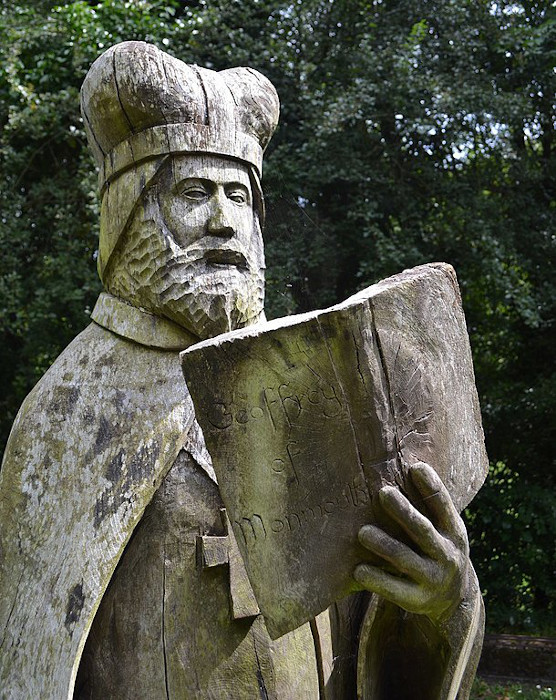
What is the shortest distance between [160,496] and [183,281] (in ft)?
1.89

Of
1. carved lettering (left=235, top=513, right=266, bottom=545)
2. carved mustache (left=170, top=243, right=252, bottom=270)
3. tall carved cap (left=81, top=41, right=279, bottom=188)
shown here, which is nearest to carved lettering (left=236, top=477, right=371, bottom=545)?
carved lettering (left=235, top=513, right=266, bottom=545)

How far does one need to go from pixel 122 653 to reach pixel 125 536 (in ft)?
0.99

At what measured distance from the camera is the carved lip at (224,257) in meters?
2.55

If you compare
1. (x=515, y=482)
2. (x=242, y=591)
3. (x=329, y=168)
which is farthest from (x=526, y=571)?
(x=242, y=591)

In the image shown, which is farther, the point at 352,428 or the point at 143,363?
the point at 143,363

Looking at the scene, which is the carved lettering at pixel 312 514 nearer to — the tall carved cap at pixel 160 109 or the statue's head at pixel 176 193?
the statue's head at pixel 176 193

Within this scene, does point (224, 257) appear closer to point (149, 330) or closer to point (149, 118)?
point (149, 330)

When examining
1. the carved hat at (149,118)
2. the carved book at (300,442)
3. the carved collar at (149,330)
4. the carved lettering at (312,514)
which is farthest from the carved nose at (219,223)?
the carved lettering at (312,514)

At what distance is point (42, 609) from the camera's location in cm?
232

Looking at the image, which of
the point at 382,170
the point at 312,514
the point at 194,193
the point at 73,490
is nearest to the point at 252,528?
the point at 312,514

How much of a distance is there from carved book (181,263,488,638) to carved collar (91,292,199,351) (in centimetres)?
52

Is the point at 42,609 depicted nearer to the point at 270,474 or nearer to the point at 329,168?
the point at 270,474

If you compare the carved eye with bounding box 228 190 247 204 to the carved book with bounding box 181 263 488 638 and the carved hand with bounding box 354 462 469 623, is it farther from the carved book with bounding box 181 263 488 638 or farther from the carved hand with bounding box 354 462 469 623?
the carved hand with bounding box 354 462 469 623

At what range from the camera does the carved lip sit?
2551 mm
